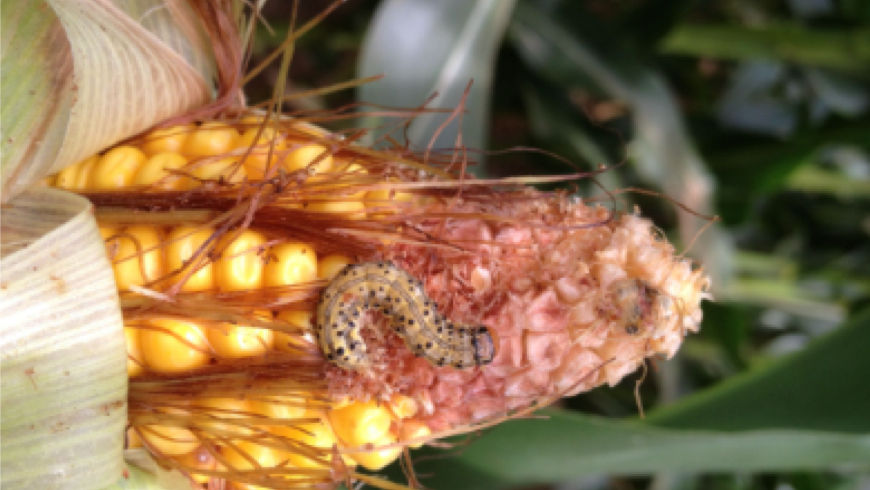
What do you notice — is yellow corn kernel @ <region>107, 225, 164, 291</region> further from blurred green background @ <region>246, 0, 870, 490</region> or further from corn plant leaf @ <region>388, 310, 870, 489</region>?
corn plant leaf @ <region>388, 310, 870, 489</region>

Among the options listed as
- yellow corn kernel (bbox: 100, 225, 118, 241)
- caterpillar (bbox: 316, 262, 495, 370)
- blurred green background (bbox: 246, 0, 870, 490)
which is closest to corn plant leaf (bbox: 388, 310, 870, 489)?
blurred green background (bbox: 246, 0, 870, 490)

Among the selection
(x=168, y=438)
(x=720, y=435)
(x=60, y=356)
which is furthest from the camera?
(x=720, y=435)

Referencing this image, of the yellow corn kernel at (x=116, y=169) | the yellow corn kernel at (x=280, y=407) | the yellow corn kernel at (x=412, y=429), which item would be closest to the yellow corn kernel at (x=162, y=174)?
the yellow corn kernel at (x=116, y=169)

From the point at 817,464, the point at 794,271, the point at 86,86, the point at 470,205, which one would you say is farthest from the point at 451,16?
the point at 794,271

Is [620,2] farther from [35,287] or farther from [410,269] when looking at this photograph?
[35,287]

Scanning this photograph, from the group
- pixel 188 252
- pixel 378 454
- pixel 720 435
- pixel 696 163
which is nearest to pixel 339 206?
pixel 188 252

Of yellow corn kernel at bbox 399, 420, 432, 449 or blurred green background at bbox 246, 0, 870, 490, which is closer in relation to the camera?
yellow corn kernel at bbox 399, 420, 432, 449

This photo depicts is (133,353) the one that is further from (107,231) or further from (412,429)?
(412,429)

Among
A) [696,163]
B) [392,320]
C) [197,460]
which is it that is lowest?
[197,460]
